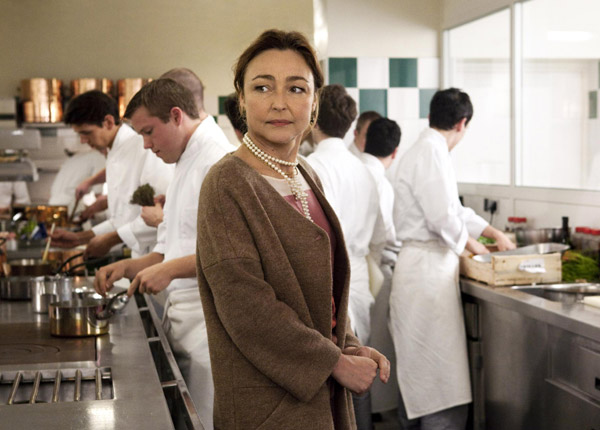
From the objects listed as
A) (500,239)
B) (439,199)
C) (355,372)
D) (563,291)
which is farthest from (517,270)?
(355,372)

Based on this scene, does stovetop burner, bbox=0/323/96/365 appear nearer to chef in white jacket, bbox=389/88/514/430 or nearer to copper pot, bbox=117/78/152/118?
chef in white jacket, bbox=389/88/514/430

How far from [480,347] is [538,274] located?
51cm

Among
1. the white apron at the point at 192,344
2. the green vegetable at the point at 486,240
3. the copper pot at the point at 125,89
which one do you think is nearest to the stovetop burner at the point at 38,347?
the white apron at the point at 192,344

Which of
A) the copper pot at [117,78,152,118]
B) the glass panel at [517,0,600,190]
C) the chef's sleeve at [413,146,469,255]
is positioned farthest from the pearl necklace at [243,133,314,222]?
the copper pot at [117,78,152,118]

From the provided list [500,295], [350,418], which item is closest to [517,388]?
[500,295]

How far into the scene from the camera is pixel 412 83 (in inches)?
200

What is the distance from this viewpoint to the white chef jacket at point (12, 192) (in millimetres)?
7891

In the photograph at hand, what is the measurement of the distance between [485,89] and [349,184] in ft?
5.13

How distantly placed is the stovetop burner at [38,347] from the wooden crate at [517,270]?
1.80 m

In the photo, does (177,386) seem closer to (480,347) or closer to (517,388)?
(517,388)

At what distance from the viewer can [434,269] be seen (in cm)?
364

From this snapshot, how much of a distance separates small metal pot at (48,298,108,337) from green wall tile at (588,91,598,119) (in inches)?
102

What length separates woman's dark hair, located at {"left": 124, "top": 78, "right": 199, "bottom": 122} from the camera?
2.58 m

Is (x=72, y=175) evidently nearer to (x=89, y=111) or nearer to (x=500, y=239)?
(x=89, y=111)
